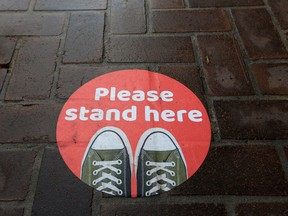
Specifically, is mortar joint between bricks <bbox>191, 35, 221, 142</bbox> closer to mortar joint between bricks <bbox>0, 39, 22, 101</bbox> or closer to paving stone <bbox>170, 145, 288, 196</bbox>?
paving stone <bbox>170, 145, 288, 196</bbox>

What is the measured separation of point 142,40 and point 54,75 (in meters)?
0.44

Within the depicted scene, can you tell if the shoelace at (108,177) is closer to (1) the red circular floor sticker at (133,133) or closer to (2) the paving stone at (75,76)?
(1) the red circular floor sticker at (133,133)

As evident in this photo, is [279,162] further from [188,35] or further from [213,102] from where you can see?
[188,35]

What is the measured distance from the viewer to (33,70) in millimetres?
1440

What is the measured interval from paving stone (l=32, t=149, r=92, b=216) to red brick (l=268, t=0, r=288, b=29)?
4.07 feet

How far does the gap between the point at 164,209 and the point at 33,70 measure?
0.82 meters

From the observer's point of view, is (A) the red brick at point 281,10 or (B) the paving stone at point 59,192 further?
(A) the red brick at point 281,10

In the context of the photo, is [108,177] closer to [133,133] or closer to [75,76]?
[133,133]

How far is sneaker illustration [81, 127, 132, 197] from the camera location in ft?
3.71

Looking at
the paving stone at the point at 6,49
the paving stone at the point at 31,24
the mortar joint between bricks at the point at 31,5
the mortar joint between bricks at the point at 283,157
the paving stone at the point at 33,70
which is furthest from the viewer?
the mortar joint between bricks at the point at 31,5

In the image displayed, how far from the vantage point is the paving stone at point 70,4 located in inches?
67.7

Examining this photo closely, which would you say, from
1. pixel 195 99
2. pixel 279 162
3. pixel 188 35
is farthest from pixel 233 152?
pixel 188 35

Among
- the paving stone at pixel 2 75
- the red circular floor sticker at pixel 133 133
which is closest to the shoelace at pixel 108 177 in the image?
the red circular floor sticker at pixel 133 133

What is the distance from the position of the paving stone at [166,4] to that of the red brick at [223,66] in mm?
275
